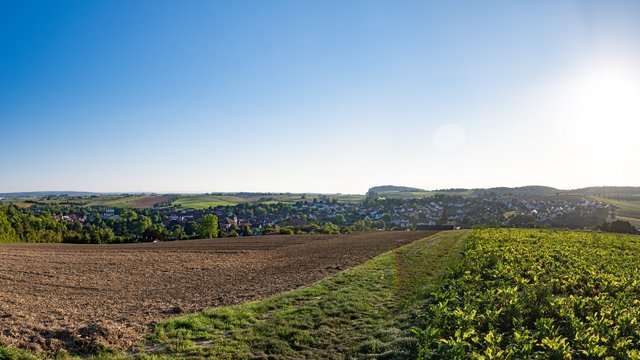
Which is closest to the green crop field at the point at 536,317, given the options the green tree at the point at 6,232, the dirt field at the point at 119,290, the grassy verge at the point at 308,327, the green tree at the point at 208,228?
the grassy verge at the point at 308,327

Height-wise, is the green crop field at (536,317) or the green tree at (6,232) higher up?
the green crop field at (536,317)

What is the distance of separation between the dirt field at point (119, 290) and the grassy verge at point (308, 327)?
1438 millimetres

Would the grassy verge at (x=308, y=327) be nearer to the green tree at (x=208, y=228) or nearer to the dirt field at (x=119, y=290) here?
the dirt field at (x=119, y=290)

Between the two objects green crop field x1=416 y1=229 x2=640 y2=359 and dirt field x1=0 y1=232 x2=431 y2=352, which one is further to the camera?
dirt field x1=0 y1=232 x2=431 y2=352

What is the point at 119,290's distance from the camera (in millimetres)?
19266

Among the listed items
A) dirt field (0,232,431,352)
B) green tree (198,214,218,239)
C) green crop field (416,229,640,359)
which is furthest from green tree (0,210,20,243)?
green crop field (416,229,640,359)

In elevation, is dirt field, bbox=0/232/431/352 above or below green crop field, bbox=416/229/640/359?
below

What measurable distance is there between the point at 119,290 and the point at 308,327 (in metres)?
12.9

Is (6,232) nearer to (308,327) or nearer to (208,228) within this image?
(208,228)

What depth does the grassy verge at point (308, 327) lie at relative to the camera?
1002 centimetres

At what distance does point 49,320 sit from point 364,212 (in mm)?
158792

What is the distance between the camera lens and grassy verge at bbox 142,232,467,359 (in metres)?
10.0

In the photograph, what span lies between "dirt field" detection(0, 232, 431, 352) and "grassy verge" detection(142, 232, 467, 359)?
4.72 feet

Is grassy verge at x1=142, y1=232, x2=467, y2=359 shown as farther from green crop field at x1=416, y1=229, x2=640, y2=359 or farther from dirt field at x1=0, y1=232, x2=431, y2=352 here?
dirt field at x1=0, y1=232, x2=431, y2=352
